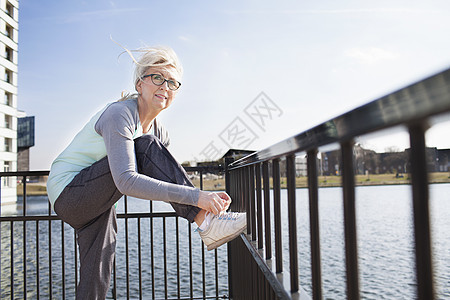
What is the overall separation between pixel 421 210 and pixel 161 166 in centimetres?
124

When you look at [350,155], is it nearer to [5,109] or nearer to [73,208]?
[73,208]

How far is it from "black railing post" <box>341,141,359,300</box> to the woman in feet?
2.87

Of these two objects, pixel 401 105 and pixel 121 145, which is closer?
pixel 401 105

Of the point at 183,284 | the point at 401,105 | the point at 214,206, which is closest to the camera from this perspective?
the point at 401,105

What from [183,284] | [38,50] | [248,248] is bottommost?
[183,284]

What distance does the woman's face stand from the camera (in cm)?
174

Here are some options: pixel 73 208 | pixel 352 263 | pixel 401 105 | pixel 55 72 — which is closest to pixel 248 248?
pixel 73 208

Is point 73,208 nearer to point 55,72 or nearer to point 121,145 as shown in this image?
point 121,145

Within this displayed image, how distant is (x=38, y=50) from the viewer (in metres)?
29.8

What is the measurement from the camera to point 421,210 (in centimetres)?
36

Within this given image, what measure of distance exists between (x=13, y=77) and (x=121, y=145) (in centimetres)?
2255

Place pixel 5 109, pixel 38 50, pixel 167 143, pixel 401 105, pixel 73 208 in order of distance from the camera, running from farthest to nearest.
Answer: pixel 38 50, pixel 5 109, pixel 167 143, pixel 73 208, pixel 401 105

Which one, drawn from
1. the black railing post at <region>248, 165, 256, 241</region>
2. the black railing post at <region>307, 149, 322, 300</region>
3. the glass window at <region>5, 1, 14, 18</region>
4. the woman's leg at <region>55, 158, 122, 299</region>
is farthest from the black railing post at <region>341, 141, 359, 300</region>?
the glass window at <region>5, 1, 14, 18</region>

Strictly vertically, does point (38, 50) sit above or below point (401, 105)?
above
